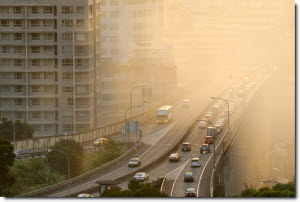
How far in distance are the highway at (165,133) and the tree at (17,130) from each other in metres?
11.0

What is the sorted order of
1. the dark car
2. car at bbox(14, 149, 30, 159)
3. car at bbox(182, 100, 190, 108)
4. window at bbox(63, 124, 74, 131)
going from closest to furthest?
1. the dark car
2. car at bbox(14, 149, 30, 159)
3. window at bbox(63, 124, 74, 131)
4. car at bbox(182, 100, 190, 108)

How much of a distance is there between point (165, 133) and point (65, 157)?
62.4 ft

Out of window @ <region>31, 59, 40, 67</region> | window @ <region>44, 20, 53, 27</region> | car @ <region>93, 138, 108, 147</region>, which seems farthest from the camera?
window @ <region>31, 59, 40, 67</region>

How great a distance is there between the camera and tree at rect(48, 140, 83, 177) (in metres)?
59.0

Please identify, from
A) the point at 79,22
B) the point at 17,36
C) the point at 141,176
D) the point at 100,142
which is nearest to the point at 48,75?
the point at 17,36

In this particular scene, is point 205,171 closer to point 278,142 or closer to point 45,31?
point 45,31

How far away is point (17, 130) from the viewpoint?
7300 cm

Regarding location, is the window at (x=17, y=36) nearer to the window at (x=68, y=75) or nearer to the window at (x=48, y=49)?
the window at (x=48, y=49)

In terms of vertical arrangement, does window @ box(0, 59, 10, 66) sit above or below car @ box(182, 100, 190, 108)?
above

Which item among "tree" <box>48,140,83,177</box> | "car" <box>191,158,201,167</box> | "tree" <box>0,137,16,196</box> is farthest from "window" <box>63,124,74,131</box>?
"tree" <box>0,137,16,196</box>

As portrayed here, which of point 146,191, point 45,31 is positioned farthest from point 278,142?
point 146,191

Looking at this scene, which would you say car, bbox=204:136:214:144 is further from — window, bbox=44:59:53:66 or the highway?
window, bbox=44:59:53:66

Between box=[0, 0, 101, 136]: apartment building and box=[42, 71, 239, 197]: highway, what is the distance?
367 inches

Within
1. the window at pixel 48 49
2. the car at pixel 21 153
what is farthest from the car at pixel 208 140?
the window at pixel 48 49
